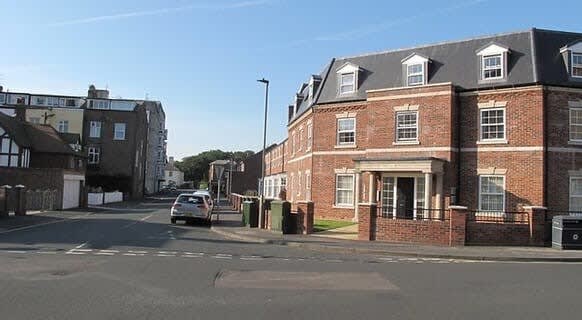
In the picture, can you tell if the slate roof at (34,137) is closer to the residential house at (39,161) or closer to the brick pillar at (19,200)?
the residential house at (39,161)

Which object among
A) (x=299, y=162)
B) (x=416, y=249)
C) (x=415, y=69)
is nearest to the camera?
(x=416, y=249)

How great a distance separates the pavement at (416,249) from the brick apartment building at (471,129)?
4.49 meters

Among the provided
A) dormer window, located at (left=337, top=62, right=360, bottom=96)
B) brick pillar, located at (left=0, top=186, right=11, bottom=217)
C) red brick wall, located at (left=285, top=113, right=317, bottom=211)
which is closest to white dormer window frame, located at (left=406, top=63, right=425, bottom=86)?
dormer window, located at (left=337, top=62, right=360, bottom=96)

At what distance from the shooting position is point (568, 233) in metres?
21.3

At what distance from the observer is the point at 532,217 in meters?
22.2

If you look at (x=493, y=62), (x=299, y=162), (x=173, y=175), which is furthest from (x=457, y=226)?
(x=173, y=175)

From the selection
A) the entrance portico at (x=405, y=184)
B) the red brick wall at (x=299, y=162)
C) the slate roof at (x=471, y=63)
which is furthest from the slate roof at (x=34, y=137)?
the entrance portico at (x=405, y=184)

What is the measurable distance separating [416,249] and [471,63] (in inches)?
546

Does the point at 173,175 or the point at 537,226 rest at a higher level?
the point at 173,175

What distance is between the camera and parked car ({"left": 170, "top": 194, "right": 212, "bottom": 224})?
29.5m

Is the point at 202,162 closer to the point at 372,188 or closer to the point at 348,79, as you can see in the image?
the point at 348,79

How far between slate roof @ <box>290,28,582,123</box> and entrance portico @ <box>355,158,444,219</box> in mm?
4825

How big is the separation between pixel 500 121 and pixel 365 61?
980 cm

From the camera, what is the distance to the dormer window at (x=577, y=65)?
27375mm
